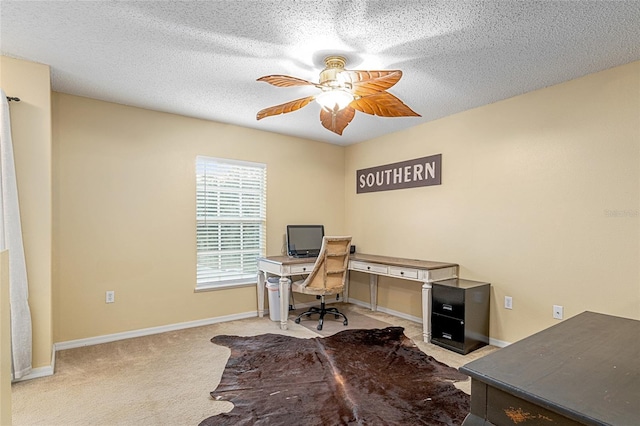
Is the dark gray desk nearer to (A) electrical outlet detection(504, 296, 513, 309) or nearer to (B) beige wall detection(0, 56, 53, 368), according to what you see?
(A) electrical outlet detection(504, 296, 513, 309)

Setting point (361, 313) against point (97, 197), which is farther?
point (361, 313)

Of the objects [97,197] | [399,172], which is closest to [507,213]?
[399,172]

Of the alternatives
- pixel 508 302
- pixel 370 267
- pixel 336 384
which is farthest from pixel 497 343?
pixel 336 384

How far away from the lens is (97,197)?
10.9 feet

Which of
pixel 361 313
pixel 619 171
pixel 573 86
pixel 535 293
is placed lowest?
pixel 361 313

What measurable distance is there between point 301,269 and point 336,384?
1651 millimetres

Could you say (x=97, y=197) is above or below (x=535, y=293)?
above

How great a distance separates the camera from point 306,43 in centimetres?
224

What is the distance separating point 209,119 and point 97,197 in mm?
1469

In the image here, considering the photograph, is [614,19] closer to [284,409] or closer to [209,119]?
[284,409]

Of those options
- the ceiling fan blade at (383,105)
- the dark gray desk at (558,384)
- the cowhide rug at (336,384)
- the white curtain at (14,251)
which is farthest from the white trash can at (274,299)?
the dark gray desk at (558,384)

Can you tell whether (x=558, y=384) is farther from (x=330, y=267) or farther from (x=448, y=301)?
(x=330, y=267)

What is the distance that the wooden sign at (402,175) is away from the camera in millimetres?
3954

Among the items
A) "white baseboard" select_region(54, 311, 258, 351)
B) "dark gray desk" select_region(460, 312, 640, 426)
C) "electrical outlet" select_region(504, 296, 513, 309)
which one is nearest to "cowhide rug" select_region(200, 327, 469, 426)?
"white baseboard" select_region(54, 311, 258, 351)
